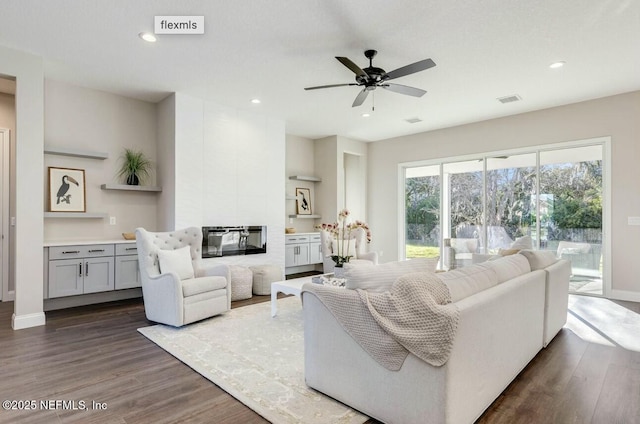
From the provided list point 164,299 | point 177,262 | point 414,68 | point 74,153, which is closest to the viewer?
point 414,68

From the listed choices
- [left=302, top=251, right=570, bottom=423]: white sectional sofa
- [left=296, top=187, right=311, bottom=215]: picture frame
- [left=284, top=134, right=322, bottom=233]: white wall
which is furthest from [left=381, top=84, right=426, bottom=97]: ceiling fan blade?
[left=296, top=187, right=311, bottom=215]: picture frame

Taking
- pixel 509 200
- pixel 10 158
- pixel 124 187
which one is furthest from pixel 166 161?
pixel 509 200

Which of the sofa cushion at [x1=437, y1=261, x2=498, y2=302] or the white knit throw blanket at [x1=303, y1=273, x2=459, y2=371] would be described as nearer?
the white knit throw blanket at [x1=303, y1=273, x2=459, y2=371]

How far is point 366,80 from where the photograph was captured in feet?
11.9

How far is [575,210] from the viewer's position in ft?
17.6

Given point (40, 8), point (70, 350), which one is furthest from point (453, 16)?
point (70, 350)

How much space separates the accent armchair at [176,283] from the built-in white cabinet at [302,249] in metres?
2.55

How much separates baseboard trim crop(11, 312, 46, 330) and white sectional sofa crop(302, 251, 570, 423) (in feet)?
10.7

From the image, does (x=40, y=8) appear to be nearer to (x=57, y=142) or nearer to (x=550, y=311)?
(x=57, y=142)

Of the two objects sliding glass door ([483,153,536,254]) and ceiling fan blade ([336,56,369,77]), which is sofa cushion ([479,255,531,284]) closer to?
ceiling fan blade ([336,56,369,77])

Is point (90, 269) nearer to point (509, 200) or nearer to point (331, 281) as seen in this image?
point (331, 281)

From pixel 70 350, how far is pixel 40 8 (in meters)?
2.93

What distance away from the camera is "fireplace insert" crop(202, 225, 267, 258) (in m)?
5.37

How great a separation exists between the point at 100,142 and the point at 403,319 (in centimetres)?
505
